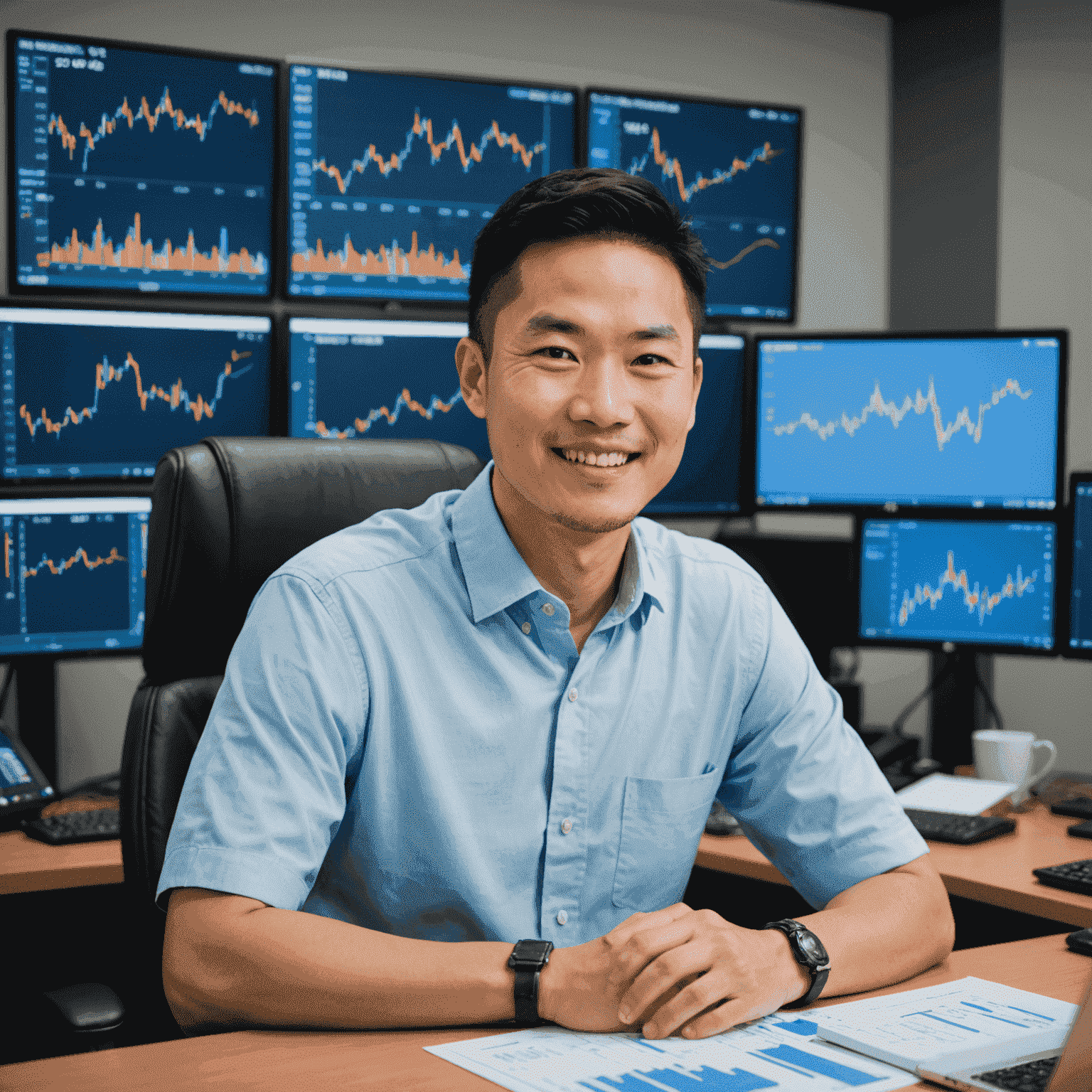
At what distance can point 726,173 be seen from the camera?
2.70 m

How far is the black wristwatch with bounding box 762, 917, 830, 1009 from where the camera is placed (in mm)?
1050

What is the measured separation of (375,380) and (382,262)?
25 centimetres

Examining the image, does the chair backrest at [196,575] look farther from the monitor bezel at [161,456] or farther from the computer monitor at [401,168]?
the computer monitor at [401,168]

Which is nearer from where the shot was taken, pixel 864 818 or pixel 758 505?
pixel 864 818

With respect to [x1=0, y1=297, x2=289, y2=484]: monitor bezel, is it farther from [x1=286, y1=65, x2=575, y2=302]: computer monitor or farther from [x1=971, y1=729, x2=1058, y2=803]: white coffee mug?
[x1=971, y1=729, x2=1058, y2=803]: white coffee mug

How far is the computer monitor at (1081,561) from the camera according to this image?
215 cm

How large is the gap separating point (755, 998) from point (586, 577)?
0.46 meters

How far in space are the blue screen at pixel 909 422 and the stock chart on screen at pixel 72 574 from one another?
1200mm

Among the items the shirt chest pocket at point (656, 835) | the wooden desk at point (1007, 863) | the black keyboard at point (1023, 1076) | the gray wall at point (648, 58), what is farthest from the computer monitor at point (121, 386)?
the black keyboard at point (1023, 1076)

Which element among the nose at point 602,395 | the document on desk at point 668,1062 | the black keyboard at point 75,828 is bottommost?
the black keyboard at point 75,828

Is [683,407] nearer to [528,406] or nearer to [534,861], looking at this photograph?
[528,406]

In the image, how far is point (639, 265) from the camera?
121 cm

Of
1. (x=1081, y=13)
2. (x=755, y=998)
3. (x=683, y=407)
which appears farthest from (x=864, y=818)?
(x=1081, y=13)

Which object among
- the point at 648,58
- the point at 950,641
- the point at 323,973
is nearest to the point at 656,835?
the point at 323,973
